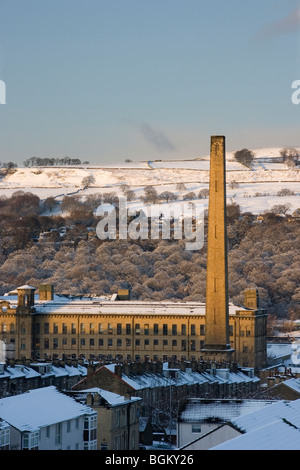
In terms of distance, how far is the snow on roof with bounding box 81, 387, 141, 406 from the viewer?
7305cm

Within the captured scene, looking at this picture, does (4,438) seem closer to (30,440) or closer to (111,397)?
(30,440)

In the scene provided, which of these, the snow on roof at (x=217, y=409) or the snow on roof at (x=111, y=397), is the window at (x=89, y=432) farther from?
the snow on roof at (x=111, y=397)

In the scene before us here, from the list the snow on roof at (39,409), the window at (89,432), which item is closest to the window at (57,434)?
the snow on roof at (39,409)

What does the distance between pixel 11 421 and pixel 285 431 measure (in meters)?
15.5

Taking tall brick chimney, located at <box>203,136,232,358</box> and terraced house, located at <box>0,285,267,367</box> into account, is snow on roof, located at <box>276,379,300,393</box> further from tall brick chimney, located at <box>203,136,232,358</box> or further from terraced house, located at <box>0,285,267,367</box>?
terraced house, located at <box>0,285,267,367</box>

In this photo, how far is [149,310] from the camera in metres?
147

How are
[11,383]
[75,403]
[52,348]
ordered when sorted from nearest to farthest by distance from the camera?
1. [75,403]
2. [11,383]
3. [52,348]

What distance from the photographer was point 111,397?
74.6 metres

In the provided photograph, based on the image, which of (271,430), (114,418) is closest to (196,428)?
(114,418)

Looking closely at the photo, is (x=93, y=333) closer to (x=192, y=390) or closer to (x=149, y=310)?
(x=149, y=310)

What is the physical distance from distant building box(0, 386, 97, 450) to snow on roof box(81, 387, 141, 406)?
15.7 feet

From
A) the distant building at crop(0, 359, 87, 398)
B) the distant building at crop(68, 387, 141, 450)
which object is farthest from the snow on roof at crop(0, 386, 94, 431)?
the distant building at crop(0, 359, 87, 398)

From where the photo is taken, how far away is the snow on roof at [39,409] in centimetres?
5991

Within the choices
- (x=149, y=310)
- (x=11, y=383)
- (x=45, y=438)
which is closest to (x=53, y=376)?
(x=11, y=383)
